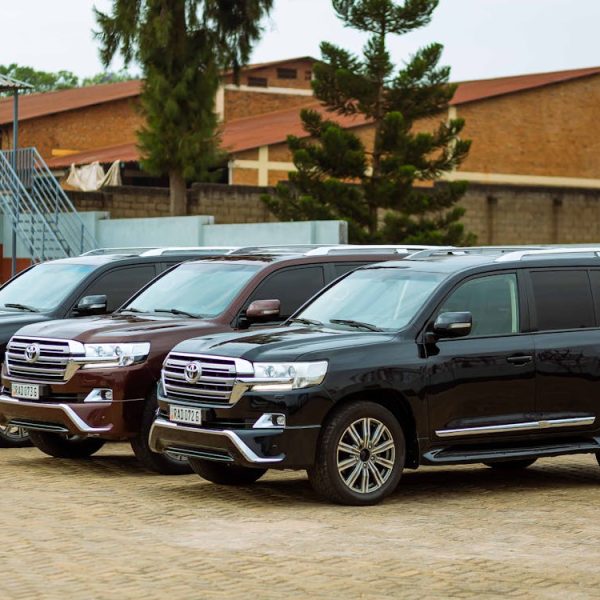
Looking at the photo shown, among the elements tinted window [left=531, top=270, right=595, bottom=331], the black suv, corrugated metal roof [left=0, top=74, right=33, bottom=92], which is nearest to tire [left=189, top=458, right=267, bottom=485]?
the black suv

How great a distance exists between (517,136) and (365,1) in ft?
67.0

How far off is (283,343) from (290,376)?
1.28 feet

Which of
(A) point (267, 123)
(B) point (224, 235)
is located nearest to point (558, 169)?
(A) point (267, 123)

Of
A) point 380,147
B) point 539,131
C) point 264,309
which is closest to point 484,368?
point 264,309

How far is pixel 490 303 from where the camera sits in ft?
39.3

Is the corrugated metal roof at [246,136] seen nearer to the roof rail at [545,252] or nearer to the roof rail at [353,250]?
the roof rail at [353,250]

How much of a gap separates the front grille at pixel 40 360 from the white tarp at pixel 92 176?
34451 millimetres

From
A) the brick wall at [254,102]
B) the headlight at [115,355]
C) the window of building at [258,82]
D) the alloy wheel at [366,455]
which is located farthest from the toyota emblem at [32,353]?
the window of building at [258,82]

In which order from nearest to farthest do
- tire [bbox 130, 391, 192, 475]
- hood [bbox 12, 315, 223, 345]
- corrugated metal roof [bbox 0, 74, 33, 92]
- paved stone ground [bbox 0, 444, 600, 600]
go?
1. paved stone ground [bbox 0, 444, 600, 600]
2. tire [bbox 130, 391, 192, 475]
3. hood [bbox 12, 315, 223, 345]
4. corrugated metal roof [bbox 0, 74, 33, 92]

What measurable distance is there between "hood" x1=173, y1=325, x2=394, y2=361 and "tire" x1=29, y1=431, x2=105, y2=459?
9.59ft

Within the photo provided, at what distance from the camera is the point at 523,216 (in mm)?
46906

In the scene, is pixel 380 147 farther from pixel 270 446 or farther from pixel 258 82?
pixel 258 82

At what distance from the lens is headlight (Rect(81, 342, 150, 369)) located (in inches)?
504

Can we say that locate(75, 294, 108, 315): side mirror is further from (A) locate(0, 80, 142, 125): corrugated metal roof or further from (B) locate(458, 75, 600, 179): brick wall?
(A) locate(0, 80, 142, 125): corrugated metal roof
